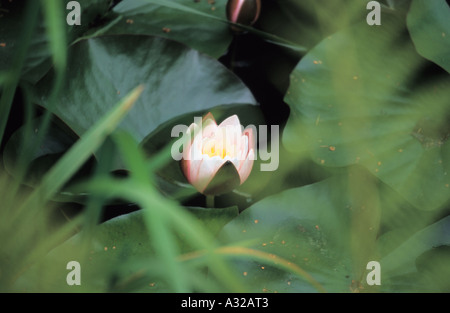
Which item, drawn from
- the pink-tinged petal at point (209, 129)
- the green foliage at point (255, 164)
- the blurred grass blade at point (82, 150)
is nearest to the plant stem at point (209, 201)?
the green foliage at point (255, 164)

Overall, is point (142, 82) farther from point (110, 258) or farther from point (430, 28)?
point (430, 28)

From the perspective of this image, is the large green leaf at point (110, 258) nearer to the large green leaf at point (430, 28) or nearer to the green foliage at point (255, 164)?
the green foliage at point (255, 164)

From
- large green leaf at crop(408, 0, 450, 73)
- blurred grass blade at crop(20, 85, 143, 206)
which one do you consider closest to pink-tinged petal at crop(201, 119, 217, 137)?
blurred grass blade at crop(20, 85, 143, 206)

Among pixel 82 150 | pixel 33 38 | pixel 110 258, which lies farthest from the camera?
pixel 33 38

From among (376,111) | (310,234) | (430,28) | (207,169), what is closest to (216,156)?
(207,169)

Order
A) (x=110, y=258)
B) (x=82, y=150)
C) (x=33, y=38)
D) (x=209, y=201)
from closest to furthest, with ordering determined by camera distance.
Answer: (x=82, y=150)
(x=110, y=258)
(x=209, y=201)
(x=33, y=38)

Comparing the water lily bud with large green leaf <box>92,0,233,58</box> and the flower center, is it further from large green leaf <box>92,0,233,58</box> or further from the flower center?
the flower center
